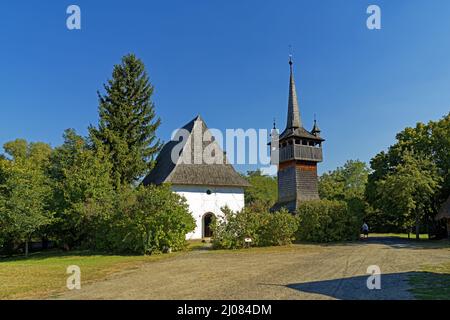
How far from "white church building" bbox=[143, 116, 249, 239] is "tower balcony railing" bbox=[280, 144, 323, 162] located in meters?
5.76

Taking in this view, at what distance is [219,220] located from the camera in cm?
2144

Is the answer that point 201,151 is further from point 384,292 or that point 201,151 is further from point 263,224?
point 384,292

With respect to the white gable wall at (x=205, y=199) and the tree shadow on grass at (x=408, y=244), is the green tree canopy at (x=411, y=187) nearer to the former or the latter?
the tree shadow on grass at (x=408, y=244)

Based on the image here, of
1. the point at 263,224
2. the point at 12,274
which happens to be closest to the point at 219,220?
the point at 263,224

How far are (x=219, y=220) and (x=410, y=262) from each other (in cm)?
1088

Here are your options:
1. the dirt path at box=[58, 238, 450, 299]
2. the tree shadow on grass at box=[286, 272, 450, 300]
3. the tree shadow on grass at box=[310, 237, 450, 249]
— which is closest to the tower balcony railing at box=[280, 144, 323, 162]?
the tree shadow on grass at box=[310, 237, 450, 249]

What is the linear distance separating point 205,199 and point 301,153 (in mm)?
10368

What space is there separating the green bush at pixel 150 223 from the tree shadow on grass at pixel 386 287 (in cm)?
1105

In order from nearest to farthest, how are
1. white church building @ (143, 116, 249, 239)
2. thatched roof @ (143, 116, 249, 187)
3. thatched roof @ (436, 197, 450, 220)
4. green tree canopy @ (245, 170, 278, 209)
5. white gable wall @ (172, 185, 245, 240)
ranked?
thatched roof @ (436, 197, 450, 220) < white gable wall @ (172, 185, 245, 240) < white church building @ (143, 116, 249, 239) < thatched roof @ (143, 116, 249, 187) < green tree canopy @ (245, 170, 278, 209)

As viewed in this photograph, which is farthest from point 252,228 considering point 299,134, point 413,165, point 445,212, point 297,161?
point 299,134

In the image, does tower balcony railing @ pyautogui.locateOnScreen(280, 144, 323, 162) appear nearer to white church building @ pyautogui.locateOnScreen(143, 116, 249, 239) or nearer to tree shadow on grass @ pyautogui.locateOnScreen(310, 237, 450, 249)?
white church building @ pyautogui.locateOnScreen(143, 116, 249, 239)

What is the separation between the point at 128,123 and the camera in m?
32.2

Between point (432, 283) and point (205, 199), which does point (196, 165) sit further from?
point (432, 283)

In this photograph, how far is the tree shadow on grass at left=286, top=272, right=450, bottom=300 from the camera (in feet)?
24.5
